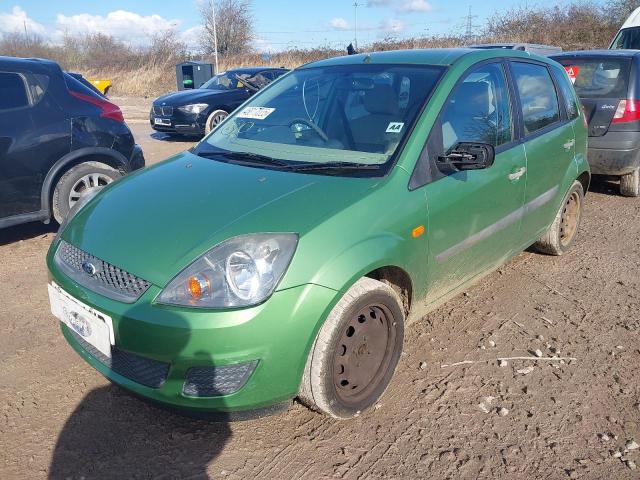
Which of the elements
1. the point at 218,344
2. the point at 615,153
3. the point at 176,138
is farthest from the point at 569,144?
the point at 176,138

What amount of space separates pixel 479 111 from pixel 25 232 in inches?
181

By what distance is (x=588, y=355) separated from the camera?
3.23 metres

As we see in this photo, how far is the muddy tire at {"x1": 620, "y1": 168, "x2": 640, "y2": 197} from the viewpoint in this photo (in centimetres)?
651

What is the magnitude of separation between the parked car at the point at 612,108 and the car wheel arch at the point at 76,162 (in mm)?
5180

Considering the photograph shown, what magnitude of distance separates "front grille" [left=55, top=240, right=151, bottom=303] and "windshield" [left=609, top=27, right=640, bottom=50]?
39.0 ft

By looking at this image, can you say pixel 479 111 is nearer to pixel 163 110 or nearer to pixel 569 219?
pixel 569 219

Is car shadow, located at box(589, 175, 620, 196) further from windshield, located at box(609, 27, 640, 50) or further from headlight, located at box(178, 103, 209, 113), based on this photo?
headlight, located at box(178, 103, 209, 113)

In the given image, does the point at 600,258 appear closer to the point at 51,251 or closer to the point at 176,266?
the point at 176,266

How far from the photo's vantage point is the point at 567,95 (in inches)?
171

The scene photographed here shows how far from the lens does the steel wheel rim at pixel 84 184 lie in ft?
16.8

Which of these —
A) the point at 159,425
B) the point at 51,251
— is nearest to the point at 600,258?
the point at 159,425

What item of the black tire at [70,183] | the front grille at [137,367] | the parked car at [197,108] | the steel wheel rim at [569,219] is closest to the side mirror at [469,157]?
the front grille at [137,367]

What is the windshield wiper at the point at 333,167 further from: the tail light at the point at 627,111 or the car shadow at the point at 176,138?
the car shadow at the point at 176,138

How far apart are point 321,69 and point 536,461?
266 cm
